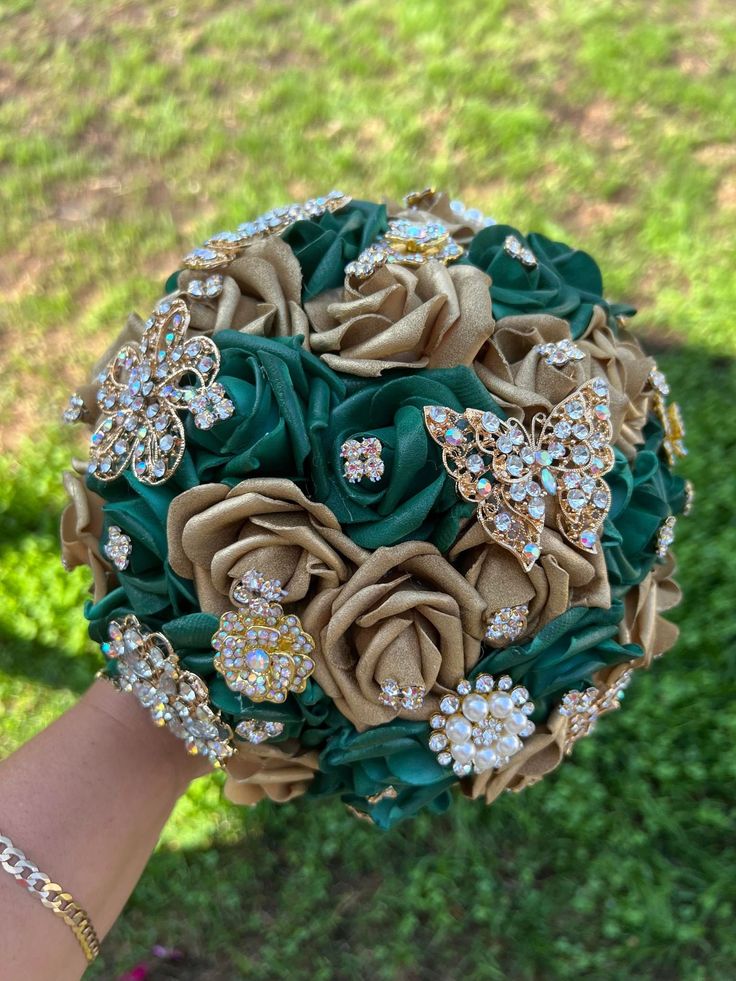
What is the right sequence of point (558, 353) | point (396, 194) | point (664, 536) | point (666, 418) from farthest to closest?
point (396, 194)
point (666, 418)
point (664, 536)
point (558, 353)

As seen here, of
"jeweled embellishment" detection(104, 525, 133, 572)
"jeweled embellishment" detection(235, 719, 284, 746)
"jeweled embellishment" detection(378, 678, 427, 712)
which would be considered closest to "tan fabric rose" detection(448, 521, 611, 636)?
"jeweled embellishment" detection(378, 678, 427, 712)

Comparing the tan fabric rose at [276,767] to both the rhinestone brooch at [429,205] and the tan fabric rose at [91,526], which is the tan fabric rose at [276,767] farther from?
the rhinestone brooch at [429,205]

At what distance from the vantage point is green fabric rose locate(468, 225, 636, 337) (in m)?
1.05

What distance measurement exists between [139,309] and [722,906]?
2.26 m

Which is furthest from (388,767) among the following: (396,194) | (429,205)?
(396,194)

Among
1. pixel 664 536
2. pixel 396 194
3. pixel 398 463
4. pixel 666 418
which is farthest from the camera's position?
pixel 396 194

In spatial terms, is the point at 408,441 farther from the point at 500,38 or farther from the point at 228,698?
the point at 500,38

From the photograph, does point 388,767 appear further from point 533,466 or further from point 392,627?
point 533,466

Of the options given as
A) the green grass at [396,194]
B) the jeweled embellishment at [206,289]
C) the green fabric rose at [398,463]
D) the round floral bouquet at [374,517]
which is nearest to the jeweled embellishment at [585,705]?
the round floral bouquet at [374,517]

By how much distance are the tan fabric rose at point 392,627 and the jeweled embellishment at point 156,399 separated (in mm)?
253

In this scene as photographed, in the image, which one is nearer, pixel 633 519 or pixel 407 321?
pixel 407 321

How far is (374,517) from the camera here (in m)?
0.91

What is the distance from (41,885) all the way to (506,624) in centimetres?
72

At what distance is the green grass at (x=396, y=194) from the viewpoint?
70.2 inches
